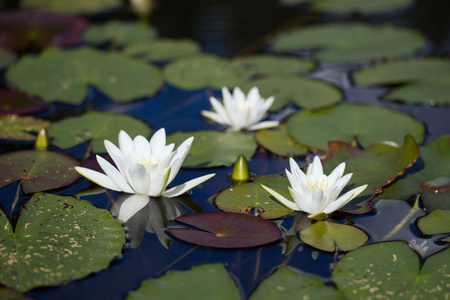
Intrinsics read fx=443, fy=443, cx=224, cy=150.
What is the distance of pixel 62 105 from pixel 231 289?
8.70 ft

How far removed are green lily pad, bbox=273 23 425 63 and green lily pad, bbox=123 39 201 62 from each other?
984 mm

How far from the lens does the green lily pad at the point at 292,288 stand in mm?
1792

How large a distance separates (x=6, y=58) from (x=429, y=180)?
4221 millimetres

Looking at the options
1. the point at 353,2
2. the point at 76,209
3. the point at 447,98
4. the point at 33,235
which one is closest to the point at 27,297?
the point at 33,235

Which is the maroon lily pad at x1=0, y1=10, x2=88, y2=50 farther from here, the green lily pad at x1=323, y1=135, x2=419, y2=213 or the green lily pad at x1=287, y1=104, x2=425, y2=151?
the green lily pad at x1=323, y1=135, x2=419, y2=213

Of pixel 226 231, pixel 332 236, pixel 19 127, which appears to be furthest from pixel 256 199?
pixel 19 127

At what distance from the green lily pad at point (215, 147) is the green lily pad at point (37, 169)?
70cm

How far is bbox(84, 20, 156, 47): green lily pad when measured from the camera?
5.28m

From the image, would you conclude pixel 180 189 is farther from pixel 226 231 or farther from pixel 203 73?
pixel 203 73

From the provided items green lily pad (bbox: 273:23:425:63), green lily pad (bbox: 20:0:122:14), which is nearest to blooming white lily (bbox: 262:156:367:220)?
green lily pad (bbox: 273:23:425:63)

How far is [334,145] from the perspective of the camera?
289 cm

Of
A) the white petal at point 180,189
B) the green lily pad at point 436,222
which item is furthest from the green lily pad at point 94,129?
the green lily pad at point 436,222

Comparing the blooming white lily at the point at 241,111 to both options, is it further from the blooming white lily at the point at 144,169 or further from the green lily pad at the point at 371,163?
the blooming white lily at the point at 144,169

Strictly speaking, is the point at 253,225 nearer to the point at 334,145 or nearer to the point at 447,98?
the point at 334,145
